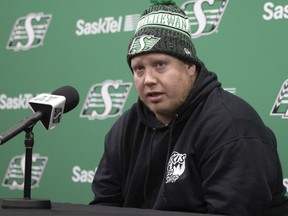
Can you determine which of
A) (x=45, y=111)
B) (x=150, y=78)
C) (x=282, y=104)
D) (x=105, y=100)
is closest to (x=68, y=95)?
(x=45, y=111)

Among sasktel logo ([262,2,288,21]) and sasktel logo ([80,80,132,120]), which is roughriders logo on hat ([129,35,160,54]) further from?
sasktel logo ([80,80,132,120])

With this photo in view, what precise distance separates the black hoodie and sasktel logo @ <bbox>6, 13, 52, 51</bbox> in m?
0.92

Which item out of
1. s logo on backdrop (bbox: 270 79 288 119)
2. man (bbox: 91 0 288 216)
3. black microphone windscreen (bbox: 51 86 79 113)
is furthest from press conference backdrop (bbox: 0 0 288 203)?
black microphone windscreen (bbox: 51 86 79 113)

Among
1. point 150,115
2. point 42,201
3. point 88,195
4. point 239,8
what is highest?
point 239,8

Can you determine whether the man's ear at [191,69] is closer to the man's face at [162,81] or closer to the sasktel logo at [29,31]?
the man's face at [162,81]

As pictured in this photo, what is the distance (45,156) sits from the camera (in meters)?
2.83

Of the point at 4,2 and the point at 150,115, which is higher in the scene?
the point at 4,2

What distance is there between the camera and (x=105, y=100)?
2.67 m

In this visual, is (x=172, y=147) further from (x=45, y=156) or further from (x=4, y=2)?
(x=4, y=2)

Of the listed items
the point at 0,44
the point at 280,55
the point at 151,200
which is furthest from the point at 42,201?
the point at 0,44

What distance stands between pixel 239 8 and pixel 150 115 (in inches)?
22.1

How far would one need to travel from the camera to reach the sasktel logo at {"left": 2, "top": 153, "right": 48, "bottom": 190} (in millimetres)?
2842

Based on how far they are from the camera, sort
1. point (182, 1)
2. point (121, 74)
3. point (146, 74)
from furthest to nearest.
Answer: point (121, 74) < point (182, 1) < point (146, 74)

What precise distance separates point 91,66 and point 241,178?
3.91 ft
